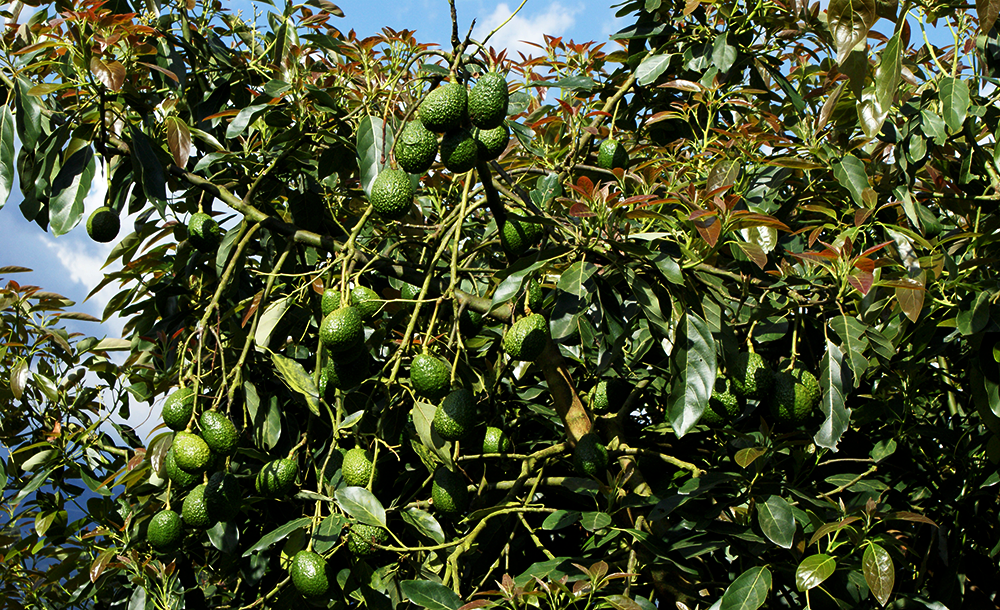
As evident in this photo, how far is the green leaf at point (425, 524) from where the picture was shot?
1.41 meters

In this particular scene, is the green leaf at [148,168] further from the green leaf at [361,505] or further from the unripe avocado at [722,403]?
the unripe avocado at [722,403]

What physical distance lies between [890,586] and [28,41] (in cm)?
216

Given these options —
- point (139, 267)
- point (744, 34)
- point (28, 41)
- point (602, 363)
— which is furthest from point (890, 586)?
point (28, 41)

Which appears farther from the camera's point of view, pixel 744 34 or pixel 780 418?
pixel 744 34

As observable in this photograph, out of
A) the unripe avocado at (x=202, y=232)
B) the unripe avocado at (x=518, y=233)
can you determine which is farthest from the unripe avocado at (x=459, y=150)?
the unripe avocado at (x=202, y=232)

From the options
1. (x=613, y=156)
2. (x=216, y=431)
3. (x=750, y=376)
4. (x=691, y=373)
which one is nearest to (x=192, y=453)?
(x=216, y=431)

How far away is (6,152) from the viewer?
60.4 inches

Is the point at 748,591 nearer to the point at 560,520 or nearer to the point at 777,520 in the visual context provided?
the point at 777,520

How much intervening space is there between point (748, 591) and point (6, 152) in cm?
174

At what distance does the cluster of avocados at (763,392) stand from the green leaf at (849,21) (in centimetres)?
61

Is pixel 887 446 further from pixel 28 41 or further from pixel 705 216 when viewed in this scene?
pixel 28 41

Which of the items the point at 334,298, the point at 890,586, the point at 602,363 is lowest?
the point at 890,586

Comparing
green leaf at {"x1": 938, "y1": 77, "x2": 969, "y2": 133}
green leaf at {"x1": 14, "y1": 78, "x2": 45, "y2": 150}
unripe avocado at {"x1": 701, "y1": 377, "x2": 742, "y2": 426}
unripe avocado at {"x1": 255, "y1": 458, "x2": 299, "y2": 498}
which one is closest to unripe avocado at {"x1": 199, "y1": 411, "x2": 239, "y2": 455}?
unripe avocado at {"x1": 255, "y1": 458, "x2": 299, "y2": 498}

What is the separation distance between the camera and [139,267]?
206cm
